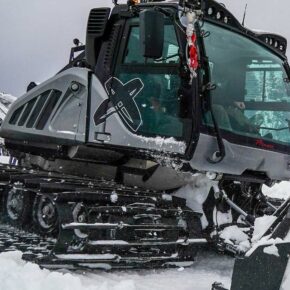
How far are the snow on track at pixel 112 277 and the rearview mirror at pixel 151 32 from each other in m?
1.80

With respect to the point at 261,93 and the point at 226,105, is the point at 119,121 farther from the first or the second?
the point at 261,93

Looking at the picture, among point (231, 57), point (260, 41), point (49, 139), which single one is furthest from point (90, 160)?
point (260, 41)

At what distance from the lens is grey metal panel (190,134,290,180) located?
466 centimetres

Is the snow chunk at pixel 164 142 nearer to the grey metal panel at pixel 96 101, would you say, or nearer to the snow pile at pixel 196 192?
the grey metal panel at pixel 96 101

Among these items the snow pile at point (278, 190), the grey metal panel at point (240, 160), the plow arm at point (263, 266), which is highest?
the grey metal panel at point (240, 160)

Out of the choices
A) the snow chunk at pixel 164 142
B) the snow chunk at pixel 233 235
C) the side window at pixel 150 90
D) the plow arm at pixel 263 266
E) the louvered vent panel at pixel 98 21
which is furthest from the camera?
the louvered vent panel at pixel 98 21

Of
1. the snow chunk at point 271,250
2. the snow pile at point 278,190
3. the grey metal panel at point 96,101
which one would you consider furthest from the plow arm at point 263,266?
the snow pile at point 278,190

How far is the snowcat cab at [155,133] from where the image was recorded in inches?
171

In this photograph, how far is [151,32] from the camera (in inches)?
171

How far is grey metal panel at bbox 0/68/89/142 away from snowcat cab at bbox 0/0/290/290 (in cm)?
2

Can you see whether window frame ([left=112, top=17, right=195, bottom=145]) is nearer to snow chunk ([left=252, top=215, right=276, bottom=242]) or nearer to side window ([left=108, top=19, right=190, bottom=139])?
side window ([left=108, top=19, right=190, bottom=139])

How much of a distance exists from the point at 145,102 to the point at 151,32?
0.79 metres

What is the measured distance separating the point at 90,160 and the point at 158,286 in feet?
6.29

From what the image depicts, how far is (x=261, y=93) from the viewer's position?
562 centimetres
